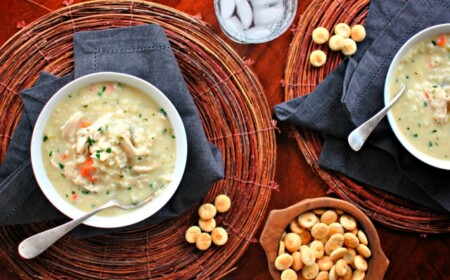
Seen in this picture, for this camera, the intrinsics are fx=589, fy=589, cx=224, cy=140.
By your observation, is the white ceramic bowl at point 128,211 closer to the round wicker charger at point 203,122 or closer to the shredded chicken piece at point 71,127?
the shredded chicken piece at point 71,127

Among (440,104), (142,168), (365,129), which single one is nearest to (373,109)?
(365,129)

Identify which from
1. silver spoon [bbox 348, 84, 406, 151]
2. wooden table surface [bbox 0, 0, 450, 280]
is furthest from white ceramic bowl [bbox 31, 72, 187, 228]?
silver spoon [bbox 348, 84, 406, 151]

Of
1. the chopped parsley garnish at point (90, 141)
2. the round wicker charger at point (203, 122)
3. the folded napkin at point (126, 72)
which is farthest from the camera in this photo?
the round wicker charger at point (203, 122)

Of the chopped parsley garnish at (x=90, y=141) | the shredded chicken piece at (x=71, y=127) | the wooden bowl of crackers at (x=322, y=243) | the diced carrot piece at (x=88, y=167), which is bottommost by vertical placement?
the wooden bowl of crackers at (x=322, y=243)

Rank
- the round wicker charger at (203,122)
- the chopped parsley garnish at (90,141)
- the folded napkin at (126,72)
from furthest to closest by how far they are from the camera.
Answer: the round wicker charger at (203,122) → the folded napkin at (126,72) → the chopped parsley garnish at (90,141)

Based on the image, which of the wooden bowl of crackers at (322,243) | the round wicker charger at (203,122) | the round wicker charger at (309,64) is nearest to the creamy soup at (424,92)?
the round wicker charger at (309,64)

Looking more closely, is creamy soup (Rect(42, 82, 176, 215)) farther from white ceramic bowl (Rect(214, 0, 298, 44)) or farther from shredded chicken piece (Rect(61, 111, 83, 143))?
white ceramic bowl (Rect(214, 0, 298, 44))

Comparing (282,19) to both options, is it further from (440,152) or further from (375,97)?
(440,152)
